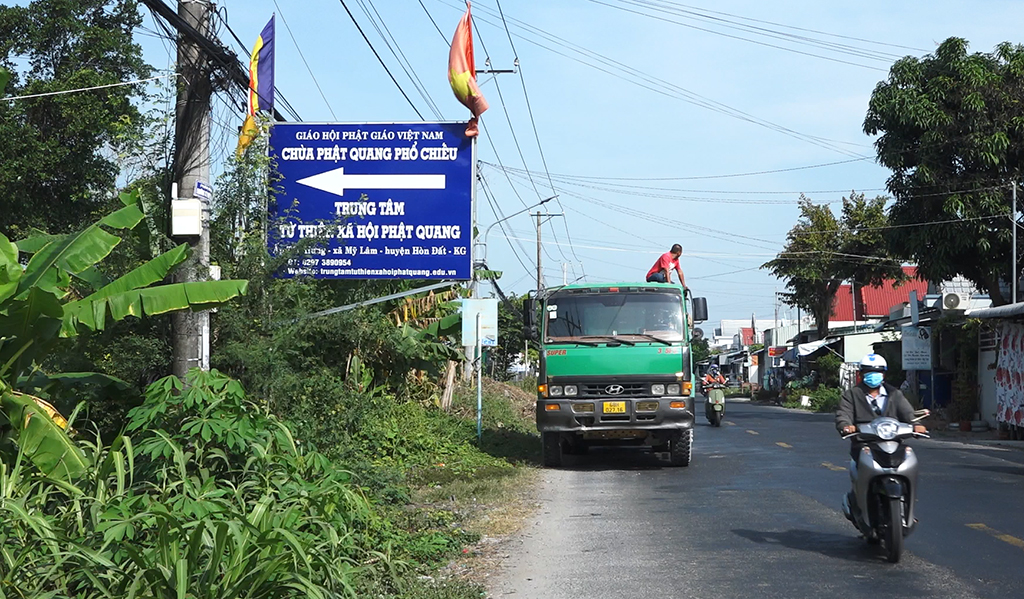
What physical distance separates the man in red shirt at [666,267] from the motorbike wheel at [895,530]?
30.1ft

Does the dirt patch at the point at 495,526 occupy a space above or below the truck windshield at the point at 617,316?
below

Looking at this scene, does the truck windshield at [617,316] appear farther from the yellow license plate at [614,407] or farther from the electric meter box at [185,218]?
the electric meter box at [185,218]

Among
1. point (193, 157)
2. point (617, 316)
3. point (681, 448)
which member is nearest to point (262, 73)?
point (193, 157)

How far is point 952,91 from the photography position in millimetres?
30000

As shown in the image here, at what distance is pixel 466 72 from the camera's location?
15055mm

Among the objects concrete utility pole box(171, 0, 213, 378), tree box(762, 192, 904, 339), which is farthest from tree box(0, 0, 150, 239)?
tree box(762, 192, 904, 339)

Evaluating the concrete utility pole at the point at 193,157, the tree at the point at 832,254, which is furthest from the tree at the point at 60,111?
the tree at the point at 832,254

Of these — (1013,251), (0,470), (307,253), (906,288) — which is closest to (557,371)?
(307,253)

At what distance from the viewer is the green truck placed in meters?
16.0

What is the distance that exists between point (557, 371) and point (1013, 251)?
17.0 meters

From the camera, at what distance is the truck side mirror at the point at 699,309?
1658cm

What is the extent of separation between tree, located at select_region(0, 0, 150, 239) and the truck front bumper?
18.0 meters

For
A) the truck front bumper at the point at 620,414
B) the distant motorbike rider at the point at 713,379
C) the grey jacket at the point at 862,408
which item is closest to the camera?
the grey jacket at the point at 862,408

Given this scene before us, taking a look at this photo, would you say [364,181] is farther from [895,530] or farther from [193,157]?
[895,530]
